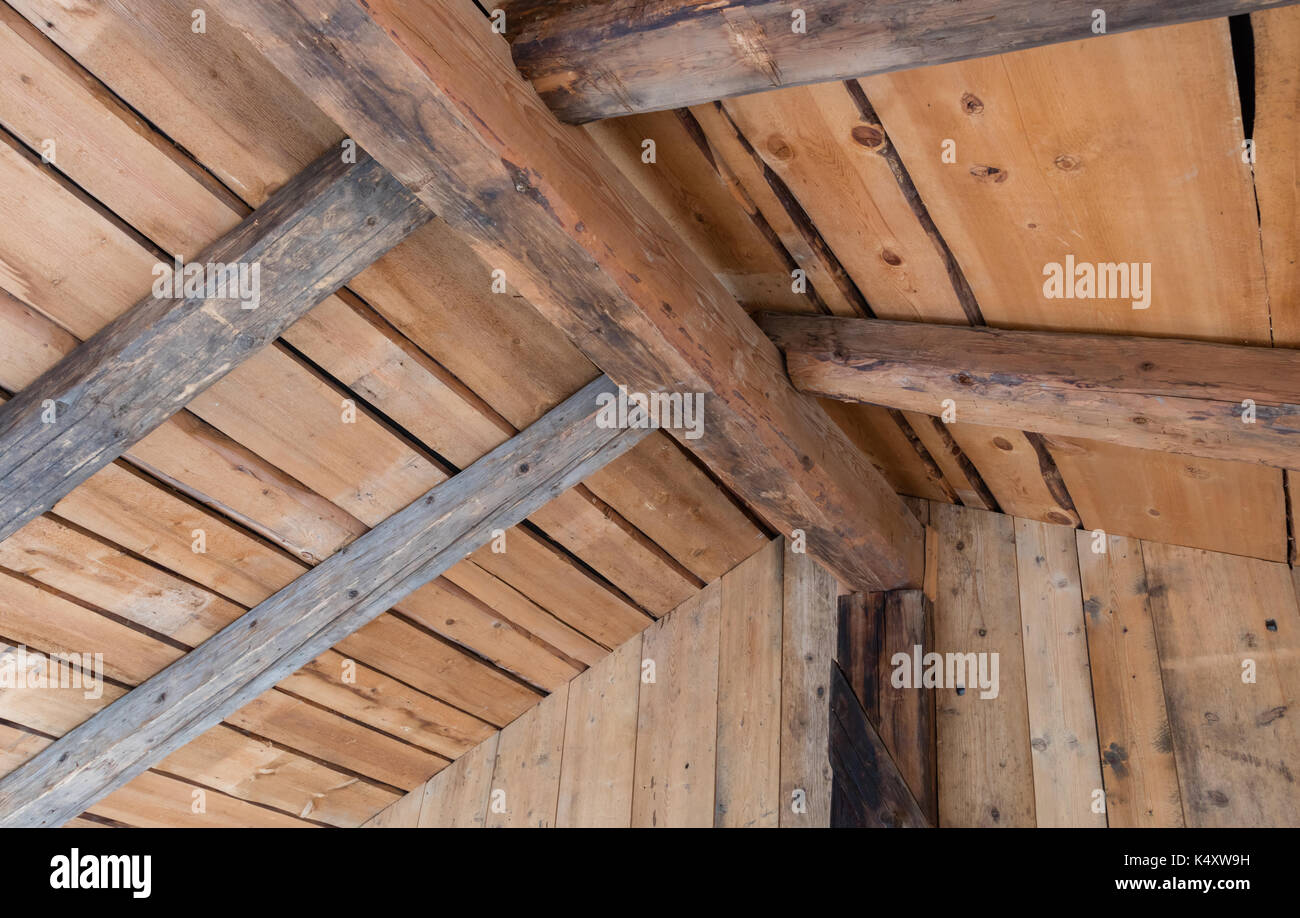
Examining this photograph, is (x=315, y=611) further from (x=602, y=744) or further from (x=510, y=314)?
(x=602, y=744)

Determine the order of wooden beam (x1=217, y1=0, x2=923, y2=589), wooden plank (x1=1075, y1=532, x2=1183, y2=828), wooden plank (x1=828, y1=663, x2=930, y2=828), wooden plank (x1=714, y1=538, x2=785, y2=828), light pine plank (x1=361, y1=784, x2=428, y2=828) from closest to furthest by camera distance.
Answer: wooden beam (x1=217, y1=0, x2=923, y2=589)
wooden plank (x1=1075, y1=532, x2=1183, y2=828)
wooden plank (x1=828, y1=663, x2=930, y2=828)
wooden plank (x1=714, y1=538, x2=785, y2=828)
light pine plank (x1=361, y1=784, x2=428, y2=828)

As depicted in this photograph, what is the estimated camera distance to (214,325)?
5.21 feet

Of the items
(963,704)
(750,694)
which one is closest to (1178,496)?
(963,704)

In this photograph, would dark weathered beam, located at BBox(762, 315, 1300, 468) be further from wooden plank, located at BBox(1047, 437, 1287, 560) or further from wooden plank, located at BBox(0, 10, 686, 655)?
wooden plank, located at BBox(0, 10, 686, 655)

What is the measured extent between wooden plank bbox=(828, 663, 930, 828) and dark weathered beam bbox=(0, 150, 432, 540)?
1365 millimetres

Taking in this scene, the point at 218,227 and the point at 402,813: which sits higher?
the point at 218,227

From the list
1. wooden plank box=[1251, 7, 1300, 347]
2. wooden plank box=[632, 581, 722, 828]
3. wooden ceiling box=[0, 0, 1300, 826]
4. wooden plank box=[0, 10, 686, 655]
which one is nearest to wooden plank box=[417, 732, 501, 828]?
wooden ceiling box=[0, 0, 1300, 826]

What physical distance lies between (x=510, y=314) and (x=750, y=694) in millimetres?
1165

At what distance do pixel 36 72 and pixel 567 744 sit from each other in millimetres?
2020

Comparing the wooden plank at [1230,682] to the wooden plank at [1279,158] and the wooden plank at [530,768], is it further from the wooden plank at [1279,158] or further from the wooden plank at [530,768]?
the wooden plank at [530,768]

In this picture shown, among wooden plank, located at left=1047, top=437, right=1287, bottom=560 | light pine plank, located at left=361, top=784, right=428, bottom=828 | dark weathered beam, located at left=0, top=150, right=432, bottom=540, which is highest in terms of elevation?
dark weathered beam, located at left=0, top=150, right=432, bottom=540

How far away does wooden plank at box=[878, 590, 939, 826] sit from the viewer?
2.04 m

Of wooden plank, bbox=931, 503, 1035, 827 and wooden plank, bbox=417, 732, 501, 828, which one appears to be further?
wooden plank, bbox=417, 732, 501, 828

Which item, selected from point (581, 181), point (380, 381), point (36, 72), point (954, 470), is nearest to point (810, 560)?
point (954, 470)
